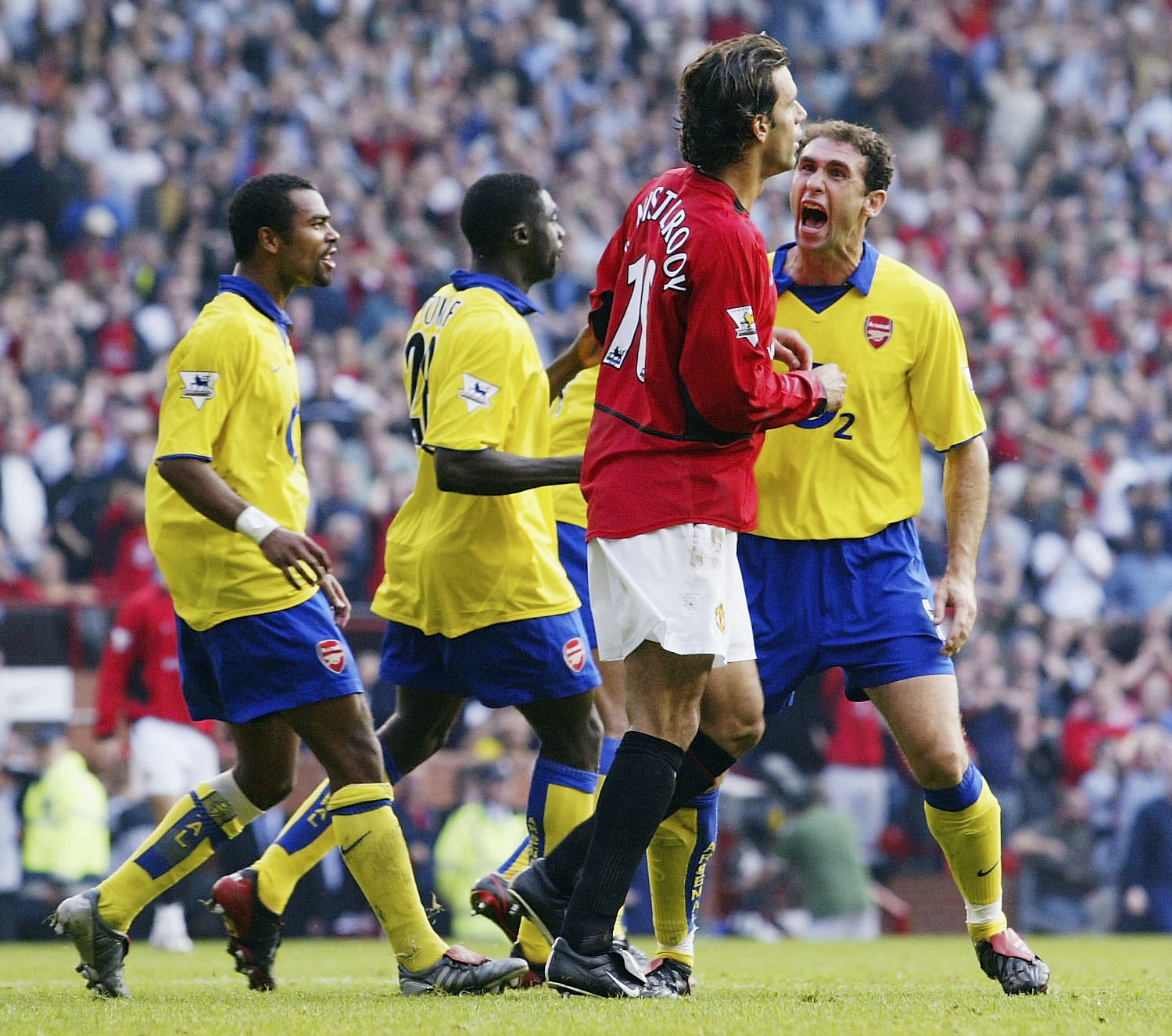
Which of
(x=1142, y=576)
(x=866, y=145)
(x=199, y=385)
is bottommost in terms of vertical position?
(x=1142, y=576)

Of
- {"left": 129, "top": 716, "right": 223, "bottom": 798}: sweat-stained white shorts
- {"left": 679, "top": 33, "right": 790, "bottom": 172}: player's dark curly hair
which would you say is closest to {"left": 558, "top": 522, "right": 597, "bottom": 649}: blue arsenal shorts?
{"left": 679, "top": 33, "right": 790, "bottom": 172}: player's dark curly hair

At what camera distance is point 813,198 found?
17.9 feet

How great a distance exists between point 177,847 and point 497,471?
5.21 ft

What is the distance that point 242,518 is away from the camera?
16.4 feet

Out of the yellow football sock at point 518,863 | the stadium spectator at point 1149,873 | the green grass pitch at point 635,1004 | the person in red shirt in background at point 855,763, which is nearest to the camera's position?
the green grass pitch at point 635,1004

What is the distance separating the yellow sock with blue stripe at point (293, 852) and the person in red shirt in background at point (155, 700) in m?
4.07

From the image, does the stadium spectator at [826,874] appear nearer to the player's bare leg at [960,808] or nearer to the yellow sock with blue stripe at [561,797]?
the yellow sock with blue stripe at [561,797]

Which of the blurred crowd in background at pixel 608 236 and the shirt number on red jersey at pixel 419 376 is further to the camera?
the blurred crowd in background at pixel 608 236

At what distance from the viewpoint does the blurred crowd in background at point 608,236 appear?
11.8 metres

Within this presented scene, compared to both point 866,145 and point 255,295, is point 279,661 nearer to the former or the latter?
point 255,295

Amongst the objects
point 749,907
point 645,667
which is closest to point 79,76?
point 749,907

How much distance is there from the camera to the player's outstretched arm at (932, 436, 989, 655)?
17.1ft

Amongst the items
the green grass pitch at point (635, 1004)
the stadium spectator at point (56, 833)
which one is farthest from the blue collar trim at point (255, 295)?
the stadium spectator at point (56, 833)

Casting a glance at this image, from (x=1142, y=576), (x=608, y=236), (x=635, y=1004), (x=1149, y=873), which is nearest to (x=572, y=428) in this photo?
(x=635, y=1004)
